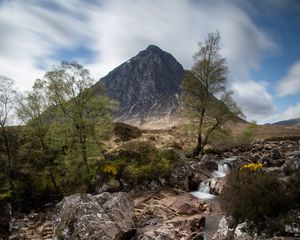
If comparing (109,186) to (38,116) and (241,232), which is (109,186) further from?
(241,232)

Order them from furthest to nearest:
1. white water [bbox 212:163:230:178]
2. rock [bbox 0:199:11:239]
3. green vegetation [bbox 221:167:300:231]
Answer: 1. white water [bbox 212:163:230:178]
2. rock [bbox 0:199:11:239]
3. green vegetation [bbox 221:167:300:231]

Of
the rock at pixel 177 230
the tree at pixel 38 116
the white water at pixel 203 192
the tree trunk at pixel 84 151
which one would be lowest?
the rock at pixel 177 230

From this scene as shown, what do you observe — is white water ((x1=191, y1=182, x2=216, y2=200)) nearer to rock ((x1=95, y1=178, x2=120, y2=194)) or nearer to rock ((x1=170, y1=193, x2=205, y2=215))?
rock ((x1=170, y1=193, x2=205, y2=215))

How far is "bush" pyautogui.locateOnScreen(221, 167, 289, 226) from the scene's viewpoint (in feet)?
41.0

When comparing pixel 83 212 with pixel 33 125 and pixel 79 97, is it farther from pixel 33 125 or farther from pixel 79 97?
pixel 33 125

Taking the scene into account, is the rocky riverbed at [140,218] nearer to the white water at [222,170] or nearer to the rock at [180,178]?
the rock at [180,178]

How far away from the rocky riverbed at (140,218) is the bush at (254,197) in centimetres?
67

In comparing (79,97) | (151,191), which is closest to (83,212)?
(151,191)

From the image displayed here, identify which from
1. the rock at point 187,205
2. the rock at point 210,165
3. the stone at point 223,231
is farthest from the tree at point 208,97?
the stone at point 223,231

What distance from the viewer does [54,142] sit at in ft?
103

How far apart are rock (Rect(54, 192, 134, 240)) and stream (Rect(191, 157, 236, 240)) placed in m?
4.82

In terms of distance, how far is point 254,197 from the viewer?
12875 millimetres

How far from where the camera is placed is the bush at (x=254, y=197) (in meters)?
12.5

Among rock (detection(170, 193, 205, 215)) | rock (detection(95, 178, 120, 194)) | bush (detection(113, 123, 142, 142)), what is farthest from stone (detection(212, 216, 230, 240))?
bush (detection(113, 123, 142, 142))
